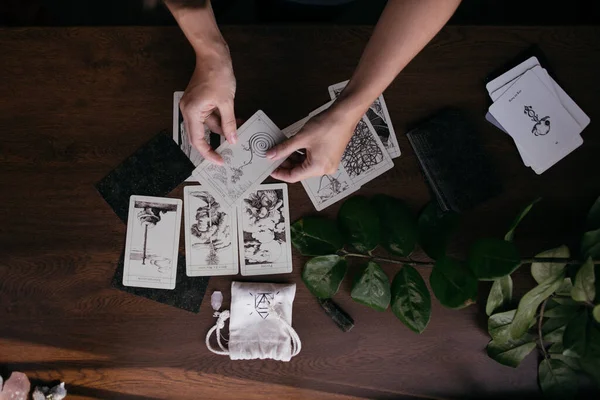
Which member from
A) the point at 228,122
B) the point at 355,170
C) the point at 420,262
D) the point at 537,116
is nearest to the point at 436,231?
the point at 420,262

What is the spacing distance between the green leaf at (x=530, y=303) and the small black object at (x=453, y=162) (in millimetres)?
376

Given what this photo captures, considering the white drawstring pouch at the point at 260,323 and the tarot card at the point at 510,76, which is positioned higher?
the tarot card at the point at 510,76

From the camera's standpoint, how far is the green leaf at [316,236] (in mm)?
1310

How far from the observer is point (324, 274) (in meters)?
1.30

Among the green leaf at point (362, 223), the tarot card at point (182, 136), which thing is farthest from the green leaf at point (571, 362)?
the tarot card at point (182, 136)

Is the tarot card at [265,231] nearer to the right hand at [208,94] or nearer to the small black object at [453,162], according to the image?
the right hand at [208,94]

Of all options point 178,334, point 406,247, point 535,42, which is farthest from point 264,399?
point 535,42

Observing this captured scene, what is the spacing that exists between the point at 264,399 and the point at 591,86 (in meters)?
1.31

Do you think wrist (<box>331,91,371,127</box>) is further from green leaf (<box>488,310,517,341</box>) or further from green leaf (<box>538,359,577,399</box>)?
green leaf (<box>538,359,577,399</box>)

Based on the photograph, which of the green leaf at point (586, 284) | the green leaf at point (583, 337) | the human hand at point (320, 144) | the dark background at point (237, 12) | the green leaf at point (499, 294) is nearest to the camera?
the green leaf at point (586, 284)

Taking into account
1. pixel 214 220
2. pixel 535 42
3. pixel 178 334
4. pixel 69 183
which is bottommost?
pixel 178 334

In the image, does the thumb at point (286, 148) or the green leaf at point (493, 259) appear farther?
the thumb at point (286, 148)

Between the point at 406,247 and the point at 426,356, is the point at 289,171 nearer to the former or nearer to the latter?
the point at 406,247

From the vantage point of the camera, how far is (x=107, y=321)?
1379mm
